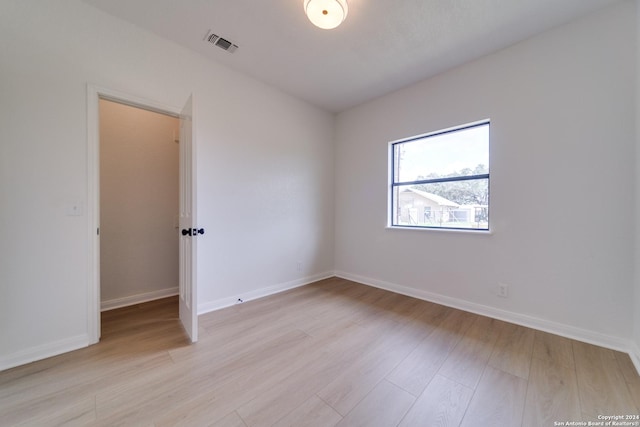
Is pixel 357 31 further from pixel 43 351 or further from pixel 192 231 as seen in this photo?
pixel 43 351

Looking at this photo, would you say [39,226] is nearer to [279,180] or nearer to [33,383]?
[33,383]

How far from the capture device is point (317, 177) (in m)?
3.81

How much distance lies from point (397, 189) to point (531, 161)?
146 cm

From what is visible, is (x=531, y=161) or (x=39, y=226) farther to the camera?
(x=531, y=161)

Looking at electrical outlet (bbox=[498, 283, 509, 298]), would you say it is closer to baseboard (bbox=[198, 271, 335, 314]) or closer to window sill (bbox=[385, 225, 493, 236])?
window sill (bbox=[385, 225, 493, 236])

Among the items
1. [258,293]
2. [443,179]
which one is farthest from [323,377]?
[443,179]

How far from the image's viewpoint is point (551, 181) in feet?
7.00

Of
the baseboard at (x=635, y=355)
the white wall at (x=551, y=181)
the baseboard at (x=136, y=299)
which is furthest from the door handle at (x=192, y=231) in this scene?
the baseboard at (x=635, y=355)

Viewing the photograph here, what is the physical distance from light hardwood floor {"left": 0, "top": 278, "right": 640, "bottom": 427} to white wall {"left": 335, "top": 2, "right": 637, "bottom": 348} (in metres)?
0.35

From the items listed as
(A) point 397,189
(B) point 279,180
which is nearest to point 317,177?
(B) point 279,180

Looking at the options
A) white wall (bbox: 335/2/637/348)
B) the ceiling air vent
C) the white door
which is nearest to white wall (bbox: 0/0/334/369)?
the white door

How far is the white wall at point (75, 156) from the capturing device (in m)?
1.67

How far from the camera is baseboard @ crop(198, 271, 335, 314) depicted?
2588mm

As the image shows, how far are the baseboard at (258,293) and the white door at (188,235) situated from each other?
27 cm
